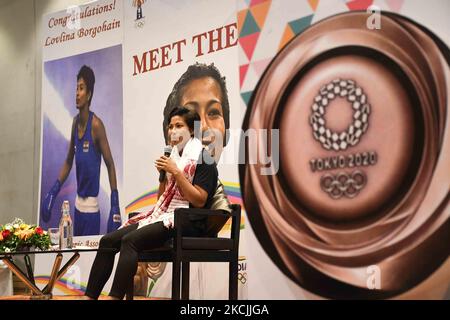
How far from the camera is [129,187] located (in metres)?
5.68

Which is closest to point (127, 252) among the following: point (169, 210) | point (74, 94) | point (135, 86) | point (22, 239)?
point (169, 210)

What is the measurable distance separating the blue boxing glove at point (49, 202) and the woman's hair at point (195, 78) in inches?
58.0

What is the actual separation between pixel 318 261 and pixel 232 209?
3.06ft

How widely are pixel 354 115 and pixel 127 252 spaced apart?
178cm

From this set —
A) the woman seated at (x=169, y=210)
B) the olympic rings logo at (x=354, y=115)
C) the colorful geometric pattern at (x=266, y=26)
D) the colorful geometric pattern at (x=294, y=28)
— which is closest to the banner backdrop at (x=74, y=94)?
the colorful geometric pattern at (x=266, y=26)

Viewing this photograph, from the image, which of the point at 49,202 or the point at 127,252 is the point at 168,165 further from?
the point at 49,202

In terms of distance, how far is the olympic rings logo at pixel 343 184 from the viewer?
4172 mm

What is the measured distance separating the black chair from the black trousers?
0.22 feet

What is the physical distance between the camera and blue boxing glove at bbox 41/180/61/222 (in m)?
6.21

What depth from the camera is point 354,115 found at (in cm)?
421

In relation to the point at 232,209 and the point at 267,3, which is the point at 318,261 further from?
the point at 267,3

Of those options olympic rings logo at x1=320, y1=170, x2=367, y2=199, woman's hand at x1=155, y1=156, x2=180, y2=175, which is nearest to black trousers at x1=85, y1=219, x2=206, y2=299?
woman's hand at x1=155, y1=156, x2=180, y2=175
